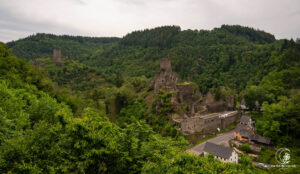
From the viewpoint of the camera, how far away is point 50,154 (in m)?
10.5

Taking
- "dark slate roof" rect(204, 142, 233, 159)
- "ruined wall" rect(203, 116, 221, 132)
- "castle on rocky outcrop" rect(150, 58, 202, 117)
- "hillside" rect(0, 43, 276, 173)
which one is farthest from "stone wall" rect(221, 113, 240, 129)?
"hillside" rect(0, 43, 276, 173)

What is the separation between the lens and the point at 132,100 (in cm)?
5516

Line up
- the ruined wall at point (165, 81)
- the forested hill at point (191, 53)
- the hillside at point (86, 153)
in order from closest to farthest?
the hillside at point (86, 153)
the ruined wall at point (165, 81)
the forested hill at point (191, 53)

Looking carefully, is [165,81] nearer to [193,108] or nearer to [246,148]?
[193,108]

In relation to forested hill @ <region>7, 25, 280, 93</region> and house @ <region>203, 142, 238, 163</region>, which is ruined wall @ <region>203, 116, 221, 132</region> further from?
forested hill @ <region>7, 25, 280, 93</region>

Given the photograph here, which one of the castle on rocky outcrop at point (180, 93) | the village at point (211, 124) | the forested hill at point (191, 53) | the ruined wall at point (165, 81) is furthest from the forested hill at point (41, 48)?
the village at point (211, 124)

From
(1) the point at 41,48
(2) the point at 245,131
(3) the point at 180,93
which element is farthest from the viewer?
(1) the point at 41,48

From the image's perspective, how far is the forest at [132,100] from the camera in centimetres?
1110

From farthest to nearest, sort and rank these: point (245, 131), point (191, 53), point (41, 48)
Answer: point (41, 48) < point (191, 53) < point (245, 131)

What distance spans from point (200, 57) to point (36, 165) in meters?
107

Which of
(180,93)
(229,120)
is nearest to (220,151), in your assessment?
(180,93)

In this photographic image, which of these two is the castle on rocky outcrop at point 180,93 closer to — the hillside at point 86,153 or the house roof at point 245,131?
the house roof at point 245,131

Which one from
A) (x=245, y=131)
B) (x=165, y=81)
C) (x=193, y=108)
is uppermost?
(x=165, y=81)

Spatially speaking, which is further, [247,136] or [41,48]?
[41,48]
